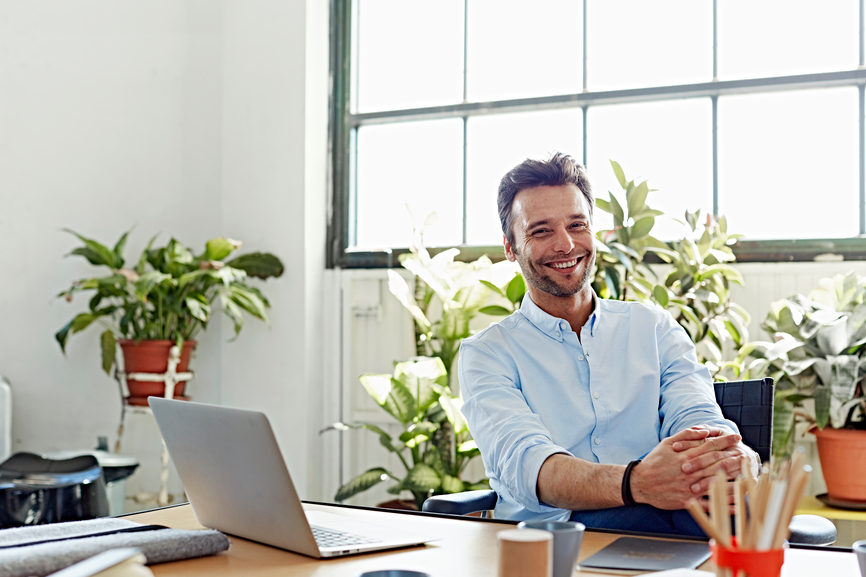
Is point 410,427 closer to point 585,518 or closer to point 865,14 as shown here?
point 585,518

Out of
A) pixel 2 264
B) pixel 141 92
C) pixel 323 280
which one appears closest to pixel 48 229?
pixel 2 264

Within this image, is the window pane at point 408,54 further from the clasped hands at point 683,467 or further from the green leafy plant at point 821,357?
the clasped hands at point 683,467

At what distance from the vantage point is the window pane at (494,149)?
3488mm

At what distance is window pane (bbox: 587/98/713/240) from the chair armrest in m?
1.80

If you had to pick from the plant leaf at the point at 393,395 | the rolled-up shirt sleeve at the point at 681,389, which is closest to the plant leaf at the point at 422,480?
the plant leaf at the point at 393,395

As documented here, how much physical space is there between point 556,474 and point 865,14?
97.2 inches

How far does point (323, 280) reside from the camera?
363cm

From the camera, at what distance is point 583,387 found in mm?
1834

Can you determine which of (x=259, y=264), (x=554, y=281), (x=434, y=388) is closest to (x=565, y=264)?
(x=554, y=281)

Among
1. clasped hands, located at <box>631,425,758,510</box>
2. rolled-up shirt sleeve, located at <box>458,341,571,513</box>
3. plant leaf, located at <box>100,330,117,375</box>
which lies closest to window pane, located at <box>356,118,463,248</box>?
plant leaf, located at <box>100,330,117,375</box>

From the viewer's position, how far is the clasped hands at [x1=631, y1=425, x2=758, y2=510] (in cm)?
145

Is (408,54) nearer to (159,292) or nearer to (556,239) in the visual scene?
(159,292)

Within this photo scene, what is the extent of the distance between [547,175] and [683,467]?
806 millimetres

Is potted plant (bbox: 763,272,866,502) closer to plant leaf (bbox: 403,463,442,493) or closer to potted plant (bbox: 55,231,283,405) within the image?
plant leaf (bbox: 403,463,442,493)
